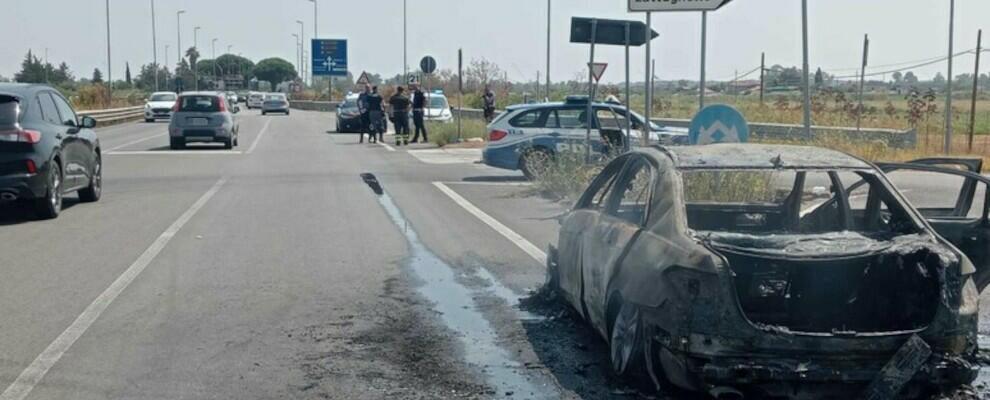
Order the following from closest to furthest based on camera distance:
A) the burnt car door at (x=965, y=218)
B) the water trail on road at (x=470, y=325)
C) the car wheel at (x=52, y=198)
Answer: the water trail on road at (x=470, y=325)
the burnt car door at (x=965, y=218)
the car wheel at (x=52, y=198)

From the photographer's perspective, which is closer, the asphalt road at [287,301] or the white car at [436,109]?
the asphalt road at [287,301]

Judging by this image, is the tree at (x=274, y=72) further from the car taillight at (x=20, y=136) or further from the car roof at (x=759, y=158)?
the car roof at (x=759, y=158)

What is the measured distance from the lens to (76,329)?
26.3 feet

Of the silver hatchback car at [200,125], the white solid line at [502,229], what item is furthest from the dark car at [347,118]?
the white solid line at [502,229]

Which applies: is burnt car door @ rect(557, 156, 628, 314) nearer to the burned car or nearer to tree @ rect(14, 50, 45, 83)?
the burned car

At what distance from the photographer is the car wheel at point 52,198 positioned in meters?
14.2

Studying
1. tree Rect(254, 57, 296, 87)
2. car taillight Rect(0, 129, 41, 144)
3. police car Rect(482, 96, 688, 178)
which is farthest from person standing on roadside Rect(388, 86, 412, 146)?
tree Rect(254, 57, 296, 87)

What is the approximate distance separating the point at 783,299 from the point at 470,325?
8.34ft

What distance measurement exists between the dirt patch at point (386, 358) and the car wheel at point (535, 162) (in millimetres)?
9921

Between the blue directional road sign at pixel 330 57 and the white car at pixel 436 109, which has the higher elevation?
the blue directional road sign at pixel 330 57

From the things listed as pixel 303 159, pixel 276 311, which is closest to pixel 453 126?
pixel 303 159

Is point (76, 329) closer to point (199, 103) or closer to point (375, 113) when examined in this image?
point (199, 103)

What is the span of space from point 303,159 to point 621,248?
67.9ft

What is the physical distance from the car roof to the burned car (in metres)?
0.01
